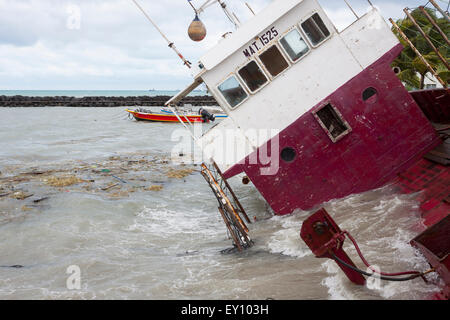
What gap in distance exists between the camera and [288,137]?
1048 centimetres

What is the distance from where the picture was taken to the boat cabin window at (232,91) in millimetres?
10445

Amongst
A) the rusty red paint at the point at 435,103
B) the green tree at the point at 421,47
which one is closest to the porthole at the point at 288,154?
the rusty red paint at the point at 435,103

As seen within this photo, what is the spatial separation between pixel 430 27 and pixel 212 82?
63.8 ft

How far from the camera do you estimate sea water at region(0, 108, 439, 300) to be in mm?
7027

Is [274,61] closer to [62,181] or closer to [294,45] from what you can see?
[294,45]

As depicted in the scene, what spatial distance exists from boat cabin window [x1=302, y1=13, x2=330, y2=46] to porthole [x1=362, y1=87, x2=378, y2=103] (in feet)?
6.08

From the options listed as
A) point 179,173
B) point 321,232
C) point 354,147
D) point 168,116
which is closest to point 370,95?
point 354,147

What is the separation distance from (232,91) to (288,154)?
2.31 m

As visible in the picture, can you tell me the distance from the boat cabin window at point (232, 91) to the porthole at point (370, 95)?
10.6 ft

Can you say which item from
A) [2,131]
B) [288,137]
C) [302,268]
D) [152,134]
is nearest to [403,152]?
[288,137]

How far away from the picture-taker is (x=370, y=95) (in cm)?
1048

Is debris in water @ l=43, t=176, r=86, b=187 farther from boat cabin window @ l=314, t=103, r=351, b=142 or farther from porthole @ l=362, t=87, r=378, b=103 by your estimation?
porthole @ l=362, t=87, r=378, b=103

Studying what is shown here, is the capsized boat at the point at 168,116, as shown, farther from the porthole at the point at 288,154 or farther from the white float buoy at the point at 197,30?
the porthole at the point at 288,154

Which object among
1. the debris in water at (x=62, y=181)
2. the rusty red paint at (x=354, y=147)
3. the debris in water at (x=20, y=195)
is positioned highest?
the debris in water at (x=62, y=181)
